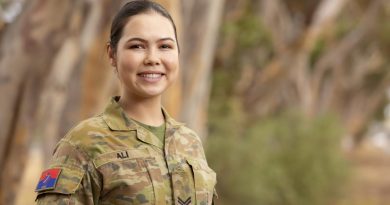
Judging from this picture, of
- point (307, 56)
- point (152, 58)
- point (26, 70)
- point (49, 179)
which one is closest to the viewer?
point (49, 179)

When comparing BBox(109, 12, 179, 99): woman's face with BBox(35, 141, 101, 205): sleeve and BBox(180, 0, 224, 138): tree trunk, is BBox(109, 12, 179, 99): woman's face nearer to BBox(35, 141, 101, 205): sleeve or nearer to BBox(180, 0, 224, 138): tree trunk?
BBox(35, 141, 101, 205): sleeve

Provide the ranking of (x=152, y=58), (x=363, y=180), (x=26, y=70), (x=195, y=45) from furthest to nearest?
(x=363, y=180) < (x=195, y=45) < (x=26, y=70) < (x=152, y=58)

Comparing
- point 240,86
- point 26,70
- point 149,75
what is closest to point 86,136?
point 149,75

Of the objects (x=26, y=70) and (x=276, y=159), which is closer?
(x=26, y=70)

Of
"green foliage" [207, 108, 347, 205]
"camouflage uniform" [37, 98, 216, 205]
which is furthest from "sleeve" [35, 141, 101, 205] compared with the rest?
"green foliage" [207, 108, 347, 205]

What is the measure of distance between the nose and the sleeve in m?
0.28

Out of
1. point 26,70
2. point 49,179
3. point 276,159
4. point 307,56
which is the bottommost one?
point 49,179

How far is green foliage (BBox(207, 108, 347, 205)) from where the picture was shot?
13.1m

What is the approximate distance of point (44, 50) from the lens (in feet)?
18.5

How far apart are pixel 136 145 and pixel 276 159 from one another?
12449 mm

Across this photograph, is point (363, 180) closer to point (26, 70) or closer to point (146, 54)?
point (26, 70)

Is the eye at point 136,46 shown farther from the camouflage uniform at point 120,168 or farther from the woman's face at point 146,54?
the camouflage uniform at point 120,168

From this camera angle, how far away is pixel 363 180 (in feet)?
83.3

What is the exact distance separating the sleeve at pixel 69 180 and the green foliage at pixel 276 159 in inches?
424
